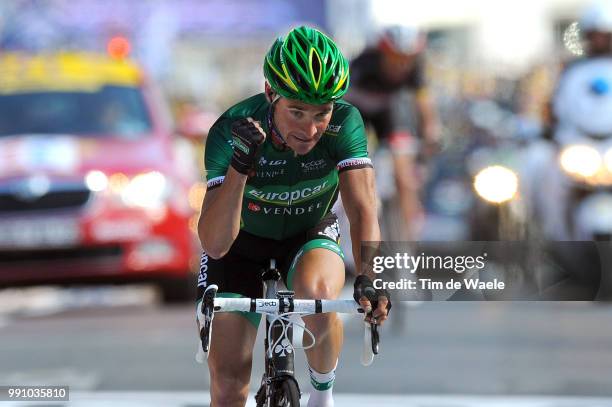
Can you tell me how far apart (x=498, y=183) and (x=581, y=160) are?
140cm

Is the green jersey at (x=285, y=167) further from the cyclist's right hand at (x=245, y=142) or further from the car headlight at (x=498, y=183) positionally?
the car headlight at (x=498, y=183)

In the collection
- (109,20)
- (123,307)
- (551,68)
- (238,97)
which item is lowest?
(123,307)

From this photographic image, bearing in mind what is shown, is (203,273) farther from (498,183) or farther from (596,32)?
(498,183)

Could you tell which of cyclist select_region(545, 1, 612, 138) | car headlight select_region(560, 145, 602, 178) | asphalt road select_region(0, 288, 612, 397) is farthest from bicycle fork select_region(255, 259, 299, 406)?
car headlight select_region(560, 145, 602, 178)

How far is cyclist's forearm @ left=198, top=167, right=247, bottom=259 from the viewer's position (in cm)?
587

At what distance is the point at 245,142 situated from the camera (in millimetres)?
5734

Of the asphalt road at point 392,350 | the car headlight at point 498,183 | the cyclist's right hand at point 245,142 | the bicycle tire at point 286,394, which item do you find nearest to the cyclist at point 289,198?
the cyclist's right hand at point 245,142

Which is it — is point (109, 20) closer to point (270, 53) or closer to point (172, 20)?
point (172, 20)

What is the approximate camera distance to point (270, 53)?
598 centimetres

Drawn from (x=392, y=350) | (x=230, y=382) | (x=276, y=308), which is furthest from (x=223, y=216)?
(x=392, y=350)

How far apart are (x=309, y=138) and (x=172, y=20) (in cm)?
4482

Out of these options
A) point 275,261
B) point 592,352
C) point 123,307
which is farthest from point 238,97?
point 275,261

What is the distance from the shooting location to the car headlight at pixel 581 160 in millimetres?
13953

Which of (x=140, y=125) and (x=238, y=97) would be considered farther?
(x=238, y=97)
